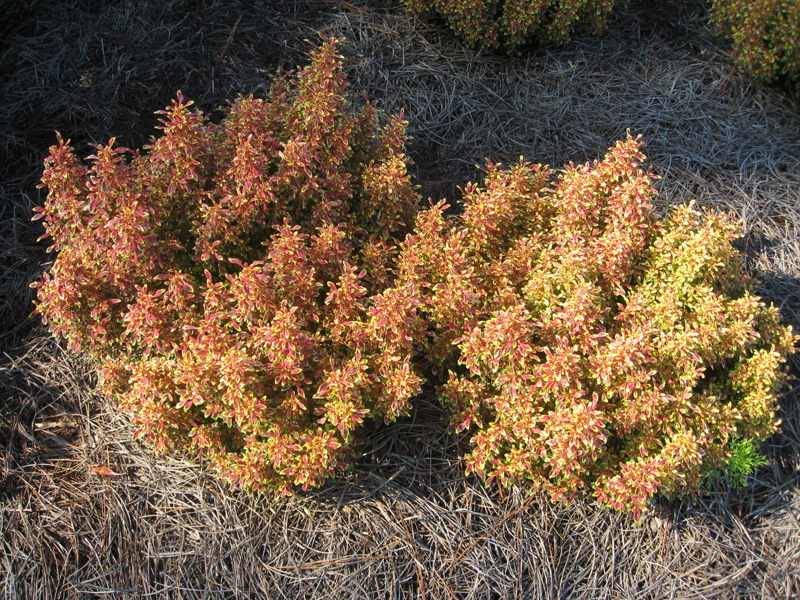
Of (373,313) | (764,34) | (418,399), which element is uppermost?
(764,34)

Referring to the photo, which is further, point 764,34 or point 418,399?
point 764,34

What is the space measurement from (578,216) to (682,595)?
163cm

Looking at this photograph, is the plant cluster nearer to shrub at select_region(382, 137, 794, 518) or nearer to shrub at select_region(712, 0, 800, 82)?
shrub at select_region(382, 137, 794, 518)

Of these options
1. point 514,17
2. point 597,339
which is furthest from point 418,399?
point 514,17

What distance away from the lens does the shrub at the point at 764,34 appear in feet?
11.1

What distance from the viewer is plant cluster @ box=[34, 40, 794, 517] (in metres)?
2.07

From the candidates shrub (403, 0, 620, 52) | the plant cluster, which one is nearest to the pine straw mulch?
shrub (403, 0, 620, 52)

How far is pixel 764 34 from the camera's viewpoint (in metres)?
3.51

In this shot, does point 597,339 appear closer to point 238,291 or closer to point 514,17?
point 238,291

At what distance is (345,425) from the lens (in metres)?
2.02

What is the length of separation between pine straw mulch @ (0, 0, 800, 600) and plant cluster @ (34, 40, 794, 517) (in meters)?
0.26

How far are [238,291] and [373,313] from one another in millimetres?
511

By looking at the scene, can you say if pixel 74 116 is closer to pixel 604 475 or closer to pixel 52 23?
pixel 52 23

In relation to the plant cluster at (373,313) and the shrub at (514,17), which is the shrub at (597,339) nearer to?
the plant cluster at (373,313)
